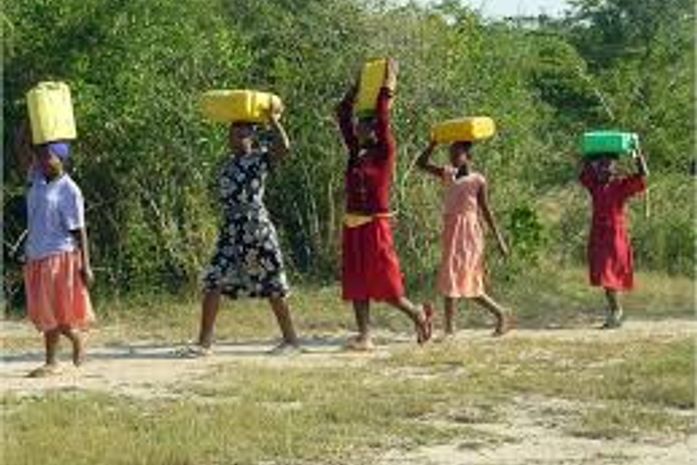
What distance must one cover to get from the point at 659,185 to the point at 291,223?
15.8 ft

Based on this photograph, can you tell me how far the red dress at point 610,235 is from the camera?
35.8ft

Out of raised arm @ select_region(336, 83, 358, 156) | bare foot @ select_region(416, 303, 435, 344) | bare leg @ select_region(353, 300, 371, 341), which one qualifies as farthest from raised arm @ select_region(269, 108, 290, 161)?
bare foot @ select_region(416, 303, 435, 344)

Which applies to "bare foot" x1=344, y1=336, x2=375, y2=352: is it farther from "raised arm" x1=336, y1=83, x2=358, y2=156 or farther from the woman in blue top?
the woman in blue top

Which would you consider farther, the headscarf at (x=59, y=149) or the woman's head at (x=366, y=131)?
the woman's head at (x=366, y=131)

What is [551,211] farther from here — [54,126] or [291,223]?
[54,126]

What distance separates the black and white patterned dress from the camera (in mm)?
9086

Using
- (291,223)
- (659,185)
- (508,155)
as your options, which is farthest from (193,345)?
(659,185)

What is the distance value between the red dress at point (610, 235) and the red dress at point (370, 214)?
2.24 metres

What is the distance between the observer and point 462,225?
402 inches

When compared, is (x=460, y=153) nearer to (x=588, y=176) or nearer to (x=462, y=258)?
(x=462, y=258)

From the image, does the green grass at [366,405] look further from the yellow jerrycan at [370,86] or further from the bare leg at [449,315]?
the yellow jerrycan at [370,86]

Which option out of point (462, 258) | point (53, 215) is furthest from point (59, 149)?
point (462, 258)

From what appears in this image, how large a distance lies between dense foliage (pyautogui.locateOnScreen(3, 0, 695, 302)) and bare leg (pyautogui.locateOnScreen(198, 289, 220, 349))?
7.56 feet

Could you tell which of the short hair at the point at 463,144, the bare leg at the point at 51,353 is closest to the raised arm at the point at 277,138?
the short hair at the point at 463,144
